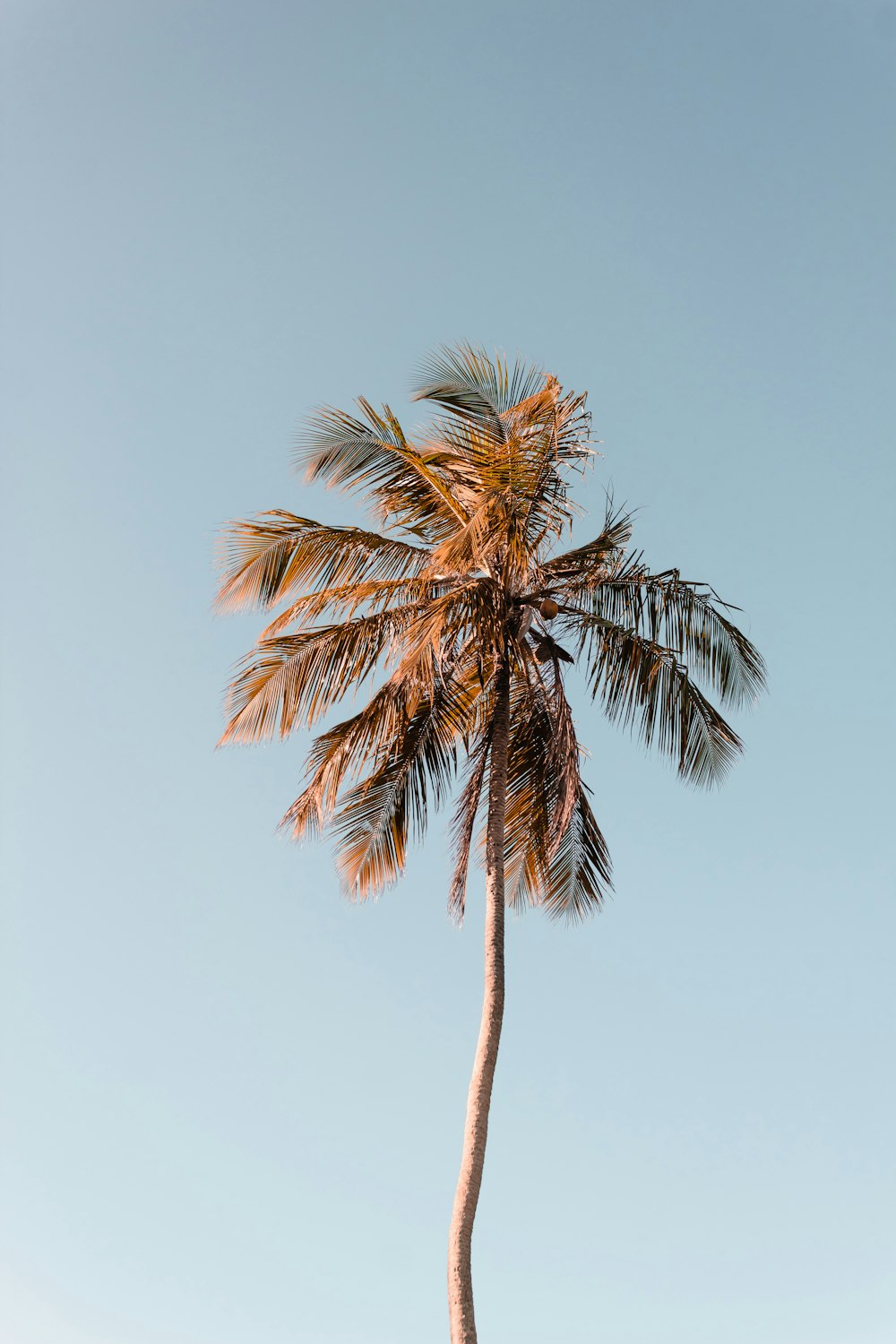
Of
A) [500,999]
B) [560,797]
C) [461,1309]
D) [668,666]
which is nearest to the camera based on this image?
[461,1309]

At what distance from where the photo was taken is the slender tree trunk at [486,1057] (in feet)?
30.1

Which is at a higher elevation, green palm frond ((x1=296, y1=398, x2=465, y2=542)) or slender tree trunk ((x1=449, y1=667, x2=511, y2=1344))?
green palm frond ((x1=296, y1=398, x2=465, y2=542))

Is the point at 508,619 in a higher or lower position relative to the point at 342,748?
higher

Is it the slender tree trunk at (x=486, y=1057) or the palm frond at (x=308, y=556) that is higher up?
the palm frond at (x=308, y=556)

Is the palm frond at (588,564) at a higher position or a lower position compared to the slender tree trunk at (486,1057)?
higher

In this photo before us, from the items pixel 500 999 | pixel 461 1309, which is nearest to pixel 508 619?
pixel 500 999

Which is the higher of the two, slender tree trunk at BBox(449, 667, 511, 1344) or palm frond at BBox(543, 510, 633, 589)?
palm frond at BBox(543, 510, 633, 589)

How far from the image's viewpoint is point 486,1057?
403 inches

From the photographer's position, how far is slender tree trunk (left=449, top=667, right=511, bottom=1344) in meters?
9.19

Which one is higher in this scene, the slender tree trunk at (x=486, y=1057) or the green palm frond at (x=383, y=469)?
the green palm frond at (x=383, y=469)

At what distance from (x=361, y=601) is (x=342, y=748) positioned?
138cm

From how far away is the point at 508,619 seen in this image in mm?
11734

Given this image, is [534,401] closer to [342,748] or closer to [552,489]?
[552,489]

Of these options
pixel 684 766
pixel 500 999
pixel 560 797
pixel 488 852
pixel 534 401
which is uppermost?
pixel 534 401
